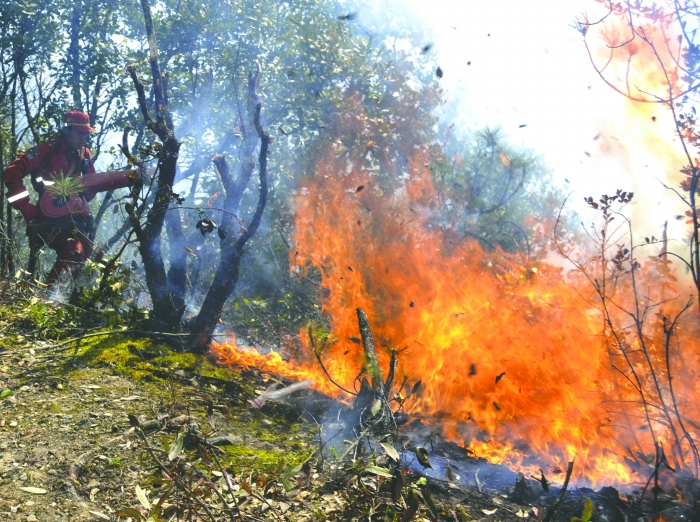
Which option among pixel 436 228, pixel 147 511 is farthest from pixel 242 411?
pixel 436 228

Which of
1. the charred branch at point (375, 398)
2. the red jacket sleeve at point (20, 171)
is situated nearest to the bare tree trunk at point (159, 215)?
the red jacket sleeve at point (20, 171)

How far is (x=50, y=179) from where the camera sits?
6.91 m

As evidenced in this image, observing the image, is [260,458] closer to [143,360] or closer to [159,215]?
[143,360]

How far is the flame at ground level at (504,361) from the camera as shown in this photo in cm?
468

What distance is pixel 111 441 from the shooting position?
3143 millimetres

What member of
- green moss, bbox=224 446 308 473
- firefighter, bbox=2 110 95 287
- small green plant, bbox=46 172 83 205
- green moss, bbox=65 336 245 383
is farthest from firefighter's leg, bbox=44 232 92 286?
green moss, bbox=224 446 308 473

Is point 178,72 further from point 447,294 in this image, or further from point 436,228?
point 447,294

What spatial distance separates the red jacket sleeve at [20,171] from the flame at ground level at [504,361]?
365 cm

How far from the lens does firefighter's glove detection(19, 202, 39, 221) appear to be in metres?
6.43

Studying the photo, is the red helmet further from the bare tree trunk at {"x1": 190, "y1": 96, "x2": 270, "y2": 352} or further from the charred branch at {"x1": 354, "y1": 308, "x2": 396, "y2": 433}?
the charred branch at {"x1": 354, "y1": 308, "x2": 396, "y2": 433}

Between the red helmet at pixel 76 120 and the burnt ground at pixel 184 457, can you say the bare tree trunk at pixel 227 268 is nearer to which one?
the burnt ground at pixel 184 457

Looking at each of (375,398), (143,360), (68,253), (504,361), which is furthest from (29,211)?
(504,361)

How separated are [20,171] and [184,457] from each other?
222 inches

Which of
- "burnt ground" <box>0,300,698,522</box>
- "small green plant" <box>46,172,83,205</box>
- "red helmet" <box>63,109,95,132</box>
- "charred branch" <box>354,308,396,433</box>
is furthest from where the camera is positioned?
"red helmet" <box>63,109,95,132</box>
